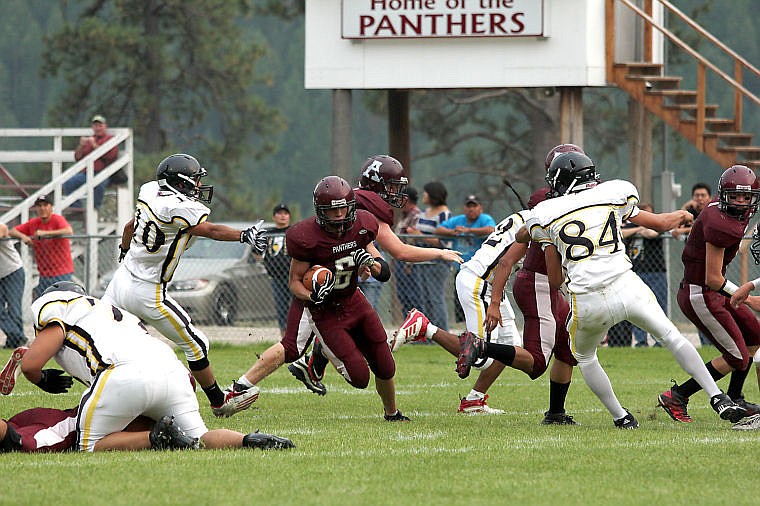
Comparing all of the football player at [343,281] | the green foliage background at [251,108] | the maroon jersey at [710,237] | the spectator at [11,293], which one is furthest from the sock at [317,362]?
the green foliage background at [251,108]

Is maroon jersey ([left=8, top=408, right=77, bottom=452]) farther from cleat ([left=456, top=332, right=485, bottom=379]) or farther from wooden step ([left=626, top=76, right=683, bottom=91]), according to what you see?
wooden step ([left=626, top=76, right=683, bottom=91])

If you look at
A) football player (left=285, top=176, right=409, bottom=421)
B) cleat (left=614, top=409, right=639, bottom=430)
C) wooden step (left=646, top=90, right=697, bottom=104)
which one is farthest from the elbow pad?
wooden step (left=646, top=90, right=697, bottom=104)

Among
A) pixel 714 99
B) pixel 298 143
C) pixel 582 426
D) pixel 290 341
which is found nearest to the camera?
pixel 582 426

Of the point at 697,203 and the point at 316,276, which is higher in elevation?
the point at 697,203

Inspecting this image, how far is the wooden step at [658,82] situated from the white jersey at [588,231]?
31.0 feet

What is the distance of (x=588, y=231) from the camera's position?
784 cm

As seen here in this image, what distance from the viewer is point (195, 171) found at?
357 inches

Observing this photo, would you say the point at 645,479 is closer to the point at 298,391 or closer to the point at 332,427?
the point at 332,427

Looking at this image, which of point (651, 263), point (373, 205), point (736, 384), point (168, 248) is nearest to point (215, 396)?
point (168, 248)

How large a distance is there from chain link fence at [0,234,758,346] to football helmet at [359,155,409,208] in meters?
5.04

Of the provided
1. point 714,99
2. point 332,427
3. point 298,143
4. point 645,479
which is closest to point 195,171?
point 332,427

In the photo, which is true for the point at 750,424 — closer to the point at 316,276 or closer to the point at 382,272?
the point at 382,272

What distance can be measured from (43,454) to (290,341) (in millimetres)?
2423

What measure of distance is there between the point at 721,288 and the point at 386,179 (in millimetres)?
2253
